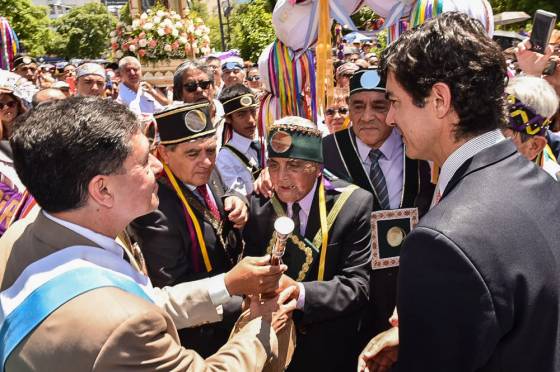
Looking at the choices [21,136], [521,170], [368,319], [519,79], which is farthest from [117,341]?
[519,79]

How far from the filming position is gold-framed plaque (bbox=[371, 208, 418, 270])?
8.93 ft

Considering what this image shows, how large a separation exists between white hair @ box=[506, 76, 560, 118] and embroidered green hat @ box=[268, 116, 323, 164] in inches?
39.4

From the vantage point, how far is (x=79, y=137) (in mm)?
1513

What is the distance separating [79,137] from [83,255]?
0.35 meters

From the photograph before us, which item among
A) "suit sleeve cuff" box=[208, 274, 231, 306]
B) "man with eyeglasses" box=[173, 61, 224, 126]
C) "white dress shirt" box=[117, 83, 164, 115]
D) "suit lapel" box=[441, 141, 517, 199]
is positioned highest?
"suit lapel" box=[441, 141, 517, 199]

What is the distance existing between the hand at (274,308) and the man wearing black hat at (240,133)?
1.98 meters

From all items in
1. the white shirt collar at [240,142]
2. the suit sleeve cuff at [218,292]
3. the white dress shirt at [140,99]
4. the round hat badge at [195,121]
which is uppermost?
the round hat badge at [195,121]

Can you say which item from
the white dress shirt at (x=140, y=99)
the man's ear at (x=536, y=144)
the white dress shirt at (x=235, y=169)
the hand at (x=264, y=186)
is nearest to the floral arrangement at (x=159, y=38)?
the white dress shirt at (x=140, y=99)

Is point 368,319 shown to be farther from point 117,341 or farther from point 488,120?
point 117,341

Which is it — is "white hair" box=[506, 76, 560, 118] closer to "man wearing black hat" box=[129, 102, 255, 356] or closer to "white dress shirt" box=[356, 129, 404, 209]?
"white dress shirt" box=[356, 129, 404, 209]

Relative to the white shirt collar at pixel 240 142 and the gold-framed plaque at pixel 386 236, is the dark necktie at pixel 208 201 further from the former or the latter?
the white shirt collar at pixel 240 142

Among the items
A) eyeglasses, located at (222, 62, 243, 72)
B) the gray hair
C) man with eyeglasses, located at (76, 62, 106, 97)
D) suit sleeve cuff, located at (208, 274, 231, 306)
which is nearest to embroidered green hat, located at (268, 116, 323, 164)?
suit sleeve cuff, located at (208, 274, 231, 306)

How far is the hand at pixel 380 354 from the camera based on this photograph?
186 centimetres

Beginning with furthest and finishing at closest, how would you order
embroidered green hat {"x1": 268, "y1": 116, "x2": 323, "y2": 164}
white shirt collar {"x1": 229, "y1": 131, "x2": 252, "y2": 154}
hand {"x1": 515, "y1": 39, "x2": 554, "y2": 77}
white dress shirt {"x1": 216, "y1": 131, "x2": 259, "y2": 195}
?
white shirt collar {"x1": 229, "y1": 131, "x2": 252, "y2": 154}
hand {"x1": 515, "y1": 39, "x2": 554, "y2": 77}
white dress shirt {"x1": 216, "y1": 131, "x2": 259, "y2": 195}
embroidered green hat {"x1": 268, "y1": 116, "x2": 323, "y2": 164}
